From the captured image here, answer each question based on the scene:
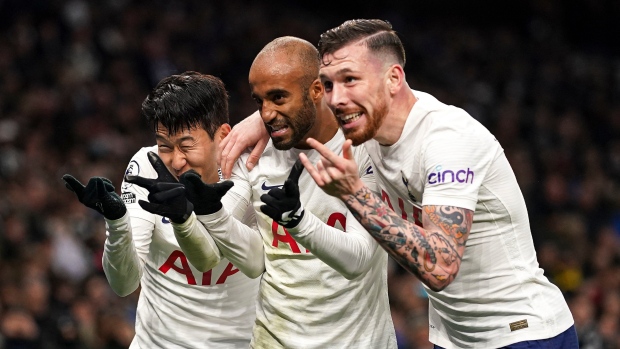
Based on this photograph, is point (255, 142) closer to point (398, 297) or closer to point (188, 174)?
point (188, 174)

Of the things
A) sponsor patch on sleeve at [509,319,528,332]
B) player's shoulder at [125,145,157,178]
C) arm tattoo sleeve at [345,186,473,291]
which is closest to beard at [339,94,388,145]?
arm tattoo sleeve at [345,186,473,291]

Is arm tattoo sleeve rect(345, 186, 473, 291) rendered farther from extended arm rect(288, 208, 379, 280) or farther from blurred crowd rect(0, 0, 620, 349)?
blurred crowd rect(0, 0, 620, 349)

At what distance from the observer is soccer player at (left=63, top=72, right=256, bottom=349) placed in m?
4.88

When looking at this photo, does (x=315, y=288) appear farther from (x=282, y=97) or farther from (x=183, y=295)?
(x=282, y=97)

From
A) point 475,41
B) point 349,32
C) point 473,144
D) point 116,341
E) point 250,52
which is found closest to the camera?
point 473,144

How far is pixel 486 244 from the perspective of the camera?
4.25 meters

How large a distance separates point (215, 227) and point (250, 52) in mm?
9606

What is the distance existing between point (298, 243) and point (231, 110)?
26.8 feet

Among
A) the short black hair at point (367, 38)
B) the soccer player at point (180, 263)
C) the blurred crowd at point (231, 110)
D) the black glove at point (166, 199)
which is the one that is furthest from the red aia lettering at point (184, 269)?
the blurred crowd at point (231, 110)

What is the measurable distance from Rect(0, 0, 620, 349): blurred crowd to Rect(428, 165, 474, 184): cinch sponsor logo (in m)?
4.96

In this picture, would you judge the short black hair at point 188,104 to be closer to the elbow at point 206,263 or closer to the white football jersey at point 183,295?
the white football jersey at point 183,295

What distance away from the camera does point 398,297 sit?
32.8ft

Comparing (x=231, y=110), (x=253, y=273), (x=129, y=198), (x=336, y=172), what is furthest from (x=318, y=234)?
(x=231, y=110)

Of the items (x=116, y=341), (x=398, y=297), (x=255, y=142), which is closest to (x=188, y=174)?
(x=255, y=142)
